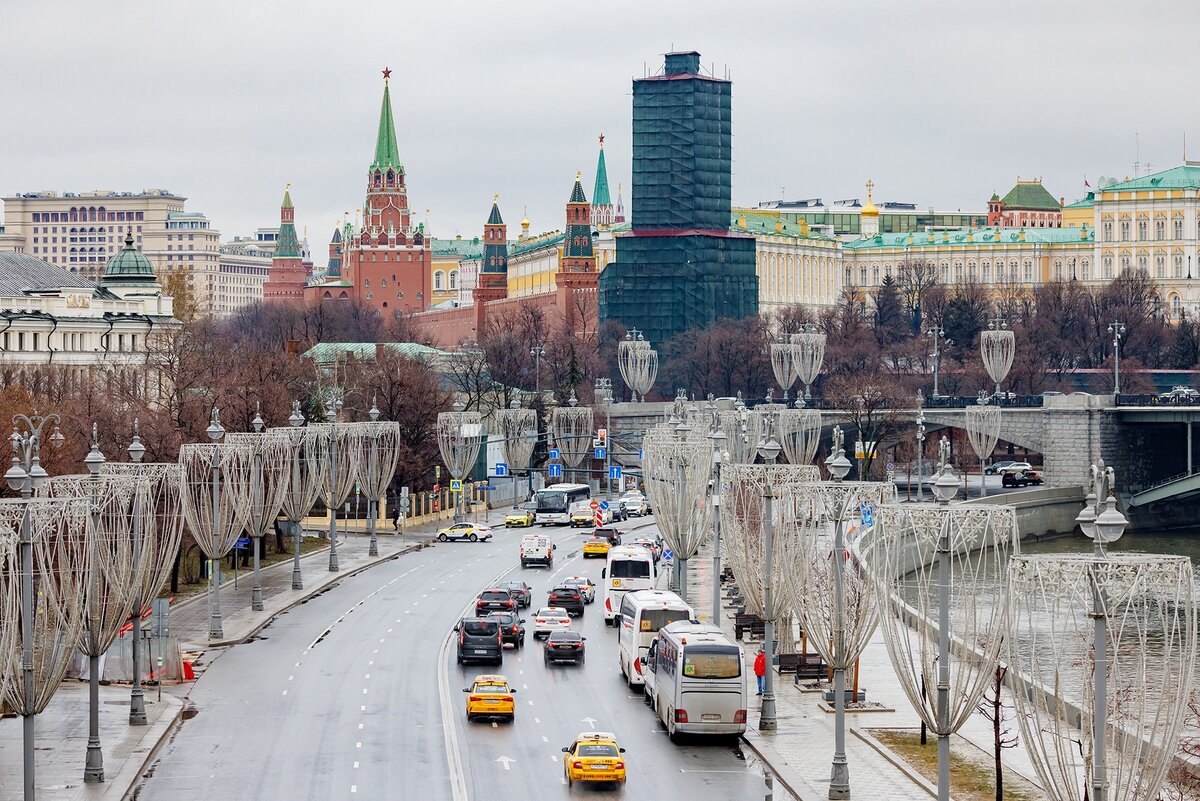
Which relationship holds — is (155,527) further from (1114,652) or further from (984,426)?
(984,426)

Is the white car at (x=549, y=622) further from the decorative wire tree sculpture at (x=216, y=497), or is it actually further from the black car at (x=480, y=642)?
the decorative wire tree sculpture at (x=216, y=497)

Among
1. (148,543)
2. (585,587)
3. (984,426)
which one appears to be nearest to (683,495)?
(585,587)

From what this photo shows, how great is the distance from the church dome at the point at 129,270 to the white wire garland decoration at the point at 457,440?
46.6 m

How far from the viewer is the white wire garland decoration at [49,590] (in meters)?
35.7

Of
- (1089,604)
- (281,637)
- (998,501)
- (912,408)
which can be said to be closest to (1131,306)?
(912,408)

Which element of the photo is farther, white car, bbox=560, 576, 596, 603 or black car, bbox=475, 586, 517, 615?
white car, bbox=560, 576, 596, 603

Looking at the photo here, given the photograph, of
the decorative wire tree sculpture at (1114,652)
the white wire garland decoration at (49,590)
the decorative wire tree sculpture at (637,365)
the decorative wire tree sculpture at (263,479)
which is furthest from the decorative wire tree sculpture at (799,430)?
the decorative wire tree sculpture at (1114,652)

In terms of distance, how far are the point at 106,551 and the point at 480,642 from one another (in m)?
14.7

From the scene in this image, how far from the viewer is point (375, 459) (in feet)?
296

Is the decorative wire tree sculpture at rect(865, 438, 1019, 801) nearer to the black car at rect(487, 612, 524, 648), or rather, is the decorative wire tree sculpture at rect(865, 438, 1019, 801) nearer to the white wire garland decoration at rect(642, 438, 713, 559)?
the black car at rect(487, 612, 524, 648)

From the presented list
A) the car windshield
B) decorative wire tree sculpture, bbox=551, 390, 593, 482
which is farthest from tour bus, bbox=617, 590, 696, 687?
decorative wire tree sculpture, bbox=551, 390, 593, 482

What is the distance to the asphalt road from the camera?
39219 mm

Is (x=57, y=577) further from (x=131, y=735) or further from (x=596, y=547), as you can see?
(x=596, y=547)

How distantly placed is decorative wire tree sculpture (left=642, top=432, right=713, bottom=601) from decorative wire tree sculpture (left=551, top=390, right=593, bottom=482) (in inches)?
2141
